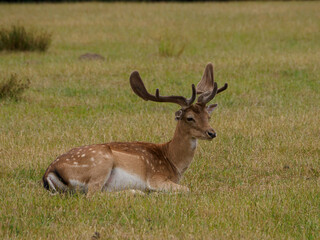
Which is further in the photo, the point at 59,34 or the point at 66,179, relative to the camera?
the point at 59,34

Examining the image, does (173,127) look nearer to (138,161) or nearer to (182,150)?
(182,150)

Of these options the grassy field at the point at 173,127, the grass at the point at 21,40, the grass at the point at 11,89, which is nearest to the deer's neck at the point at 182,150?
the grassy field at the point at 173,127

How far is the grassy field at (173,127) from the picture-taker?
5.86 meters

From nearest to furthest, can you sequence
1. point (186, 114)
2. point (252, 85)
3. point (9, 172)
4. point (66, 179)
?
1. point (66, 179)
2. point (186, 114)
3. point (9, 172)
4. point (252, 85)

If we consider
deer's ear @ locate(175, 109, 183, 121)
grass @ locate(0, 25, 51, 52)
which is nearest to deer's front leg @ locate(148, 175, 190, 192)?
deer's ear @ locate(175, 109, 183, 121)

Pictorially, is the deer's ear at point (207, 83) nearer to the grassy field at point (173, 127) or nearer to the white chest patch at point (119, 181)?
the grassy field at point (173, 127)

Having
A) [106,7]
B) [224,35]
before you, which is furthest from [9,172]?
[106,7]

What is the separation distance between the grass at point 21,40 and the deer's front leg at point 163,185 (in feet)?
40.1

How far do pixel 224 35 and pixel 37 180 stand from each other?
1518 centimetres

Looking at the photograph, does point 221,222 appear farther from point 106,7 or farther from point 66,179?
point 106,7

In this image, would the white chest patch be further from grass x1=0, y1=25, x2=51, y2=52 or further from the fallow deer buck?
grass x1=0, y1=25, x2=51, y2=52

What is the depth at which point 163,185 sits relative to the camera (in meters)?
7.04

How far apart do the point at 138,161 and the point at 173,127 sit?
3.10 m

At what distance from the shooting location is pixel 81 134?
9.62m
